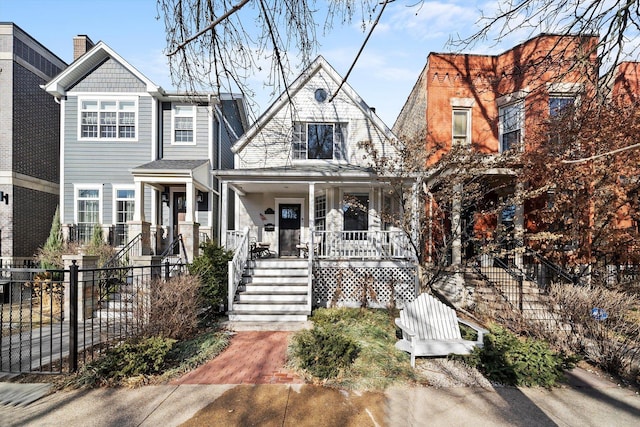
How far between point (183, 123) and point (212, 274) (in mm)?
7928

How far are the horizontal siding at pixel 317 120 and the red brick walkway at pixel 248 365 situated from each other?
694cm

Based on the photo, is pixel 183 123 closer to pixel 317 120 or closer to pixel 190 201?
pixel 190 201

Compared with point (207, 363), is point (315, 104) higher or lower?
higher

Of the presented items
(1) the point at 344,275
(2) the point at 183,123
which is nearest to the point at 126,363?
(1) the point at 344,275

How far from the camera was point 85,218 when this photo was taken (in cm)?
1221

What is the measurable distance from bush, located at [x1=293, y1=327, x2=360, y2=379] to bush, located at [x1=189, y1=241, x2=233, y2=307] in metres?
3.33

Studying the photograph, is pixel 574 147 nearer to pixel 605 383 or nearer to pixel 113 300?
pixel 605 383

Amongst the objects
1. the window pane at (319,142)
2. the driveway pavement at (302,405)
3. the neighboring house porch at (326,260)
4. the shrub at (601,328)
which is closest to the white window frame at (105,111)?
the neighboring house porch at (326,260)

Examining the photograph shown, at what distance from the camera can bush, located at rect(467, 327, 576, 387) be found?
4359 millimetres

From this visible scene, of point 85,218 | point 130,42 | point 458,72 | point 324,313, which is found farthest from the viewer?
point 85,218

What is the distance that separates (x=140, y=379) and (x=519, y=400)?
5.17 meters

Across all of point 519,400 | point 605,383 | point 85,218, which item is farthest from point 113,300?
point 605,383

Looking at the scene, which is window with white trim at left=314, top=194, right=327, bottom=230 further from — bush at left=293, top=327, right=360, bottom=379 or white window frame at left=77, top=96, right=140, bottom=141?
white window frame at left=77, top=96, right=140, bottom=141

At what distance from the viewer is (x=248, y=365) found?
5047mm
